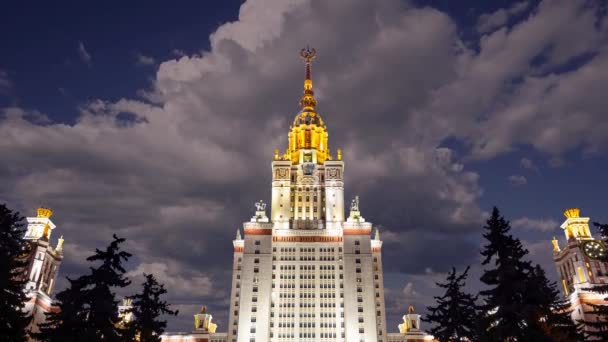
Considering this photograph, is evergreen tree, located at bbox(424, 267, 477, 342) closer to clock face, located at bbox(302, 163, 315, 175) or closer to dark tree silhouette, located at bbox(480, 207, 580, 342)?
dark tree silhouette, located at bbox(480, 207, 580, 342)

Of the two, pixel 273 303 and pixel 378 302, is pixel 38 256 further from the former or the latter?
pixel 378 302

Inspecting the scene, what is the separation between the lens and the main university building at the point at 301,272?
100438 mm

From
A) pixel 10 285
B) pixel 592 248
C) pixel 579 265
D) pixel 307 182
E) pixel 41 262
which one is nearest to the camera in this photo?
pixel 10 285

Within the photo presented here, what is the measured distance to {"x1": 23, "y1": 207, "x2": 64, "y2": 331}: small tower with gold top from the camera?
84.7m

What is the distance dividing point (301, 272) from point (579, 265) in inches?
2300

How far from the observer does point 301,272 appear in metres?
108

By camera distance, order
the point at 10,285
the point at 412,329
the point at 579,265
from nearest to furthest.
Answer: the point at 10,285 < the point at 579,265 < the point at 412,329

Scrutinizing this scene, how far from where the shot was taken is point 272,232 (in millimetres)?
111938

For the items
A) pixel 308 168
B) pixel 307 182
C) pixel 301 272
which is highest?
pixel 308 168

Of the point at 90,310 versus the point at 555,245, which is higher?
the point at 555,245

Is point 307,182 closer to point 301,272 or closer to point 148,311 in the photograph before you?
point 301,272

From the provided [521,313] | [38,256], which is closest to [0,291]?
[521,313]

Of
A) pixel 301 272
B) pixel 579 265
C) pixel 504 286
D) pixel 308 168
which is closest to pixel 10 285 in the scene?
pixel 504 286

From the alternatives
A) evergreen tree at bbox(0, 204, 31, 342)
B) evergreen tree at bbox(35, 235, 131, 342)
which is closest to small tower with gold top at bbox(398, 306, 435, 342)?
evergreen tree at bbox(35, 235, 131, 342)
